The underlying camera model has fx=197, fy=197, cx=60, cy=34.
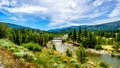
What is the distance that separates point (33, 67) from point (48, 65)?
2.11 metres

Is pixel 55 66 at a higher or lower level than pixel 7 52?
lower

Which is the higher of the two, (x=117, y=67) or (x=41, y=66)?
(x=41, y=66)

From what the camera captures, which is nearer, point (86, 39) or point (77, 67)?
point (77, 67)

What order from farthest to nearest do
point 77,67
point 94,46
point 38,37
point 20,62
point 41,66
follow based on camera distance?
point 38,37, point 94,46, point 77,67, point 41,66, point 20,62

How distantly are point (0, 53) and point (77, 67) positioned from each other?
10.2 metres

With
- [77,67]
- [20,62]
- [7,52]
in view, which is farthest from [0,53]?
[77,67]

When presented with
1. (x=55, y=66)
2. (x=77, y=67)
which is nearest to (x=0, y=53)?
(x=55, y=66)

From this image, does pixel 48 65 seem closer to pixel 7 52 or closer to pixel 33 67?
pixel 33 67

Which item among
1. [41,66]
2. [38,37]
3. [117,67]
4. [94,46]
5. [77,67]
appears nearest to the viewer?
[41,66]

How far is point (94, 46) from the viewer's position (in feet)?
362

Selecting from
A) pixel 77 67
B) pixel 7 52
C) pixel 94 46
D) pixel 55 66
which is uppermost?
pixel 7 52

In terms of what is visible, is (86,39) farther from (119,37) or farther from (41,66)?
(41,66)

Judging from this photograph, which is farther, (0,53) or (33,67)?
(0,53)

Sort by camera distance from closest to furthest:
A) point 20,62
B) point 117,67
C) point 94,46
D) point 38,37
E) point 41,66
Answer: point 20,62
point 41,66
point 117,67
point 94,46
point 38,37
